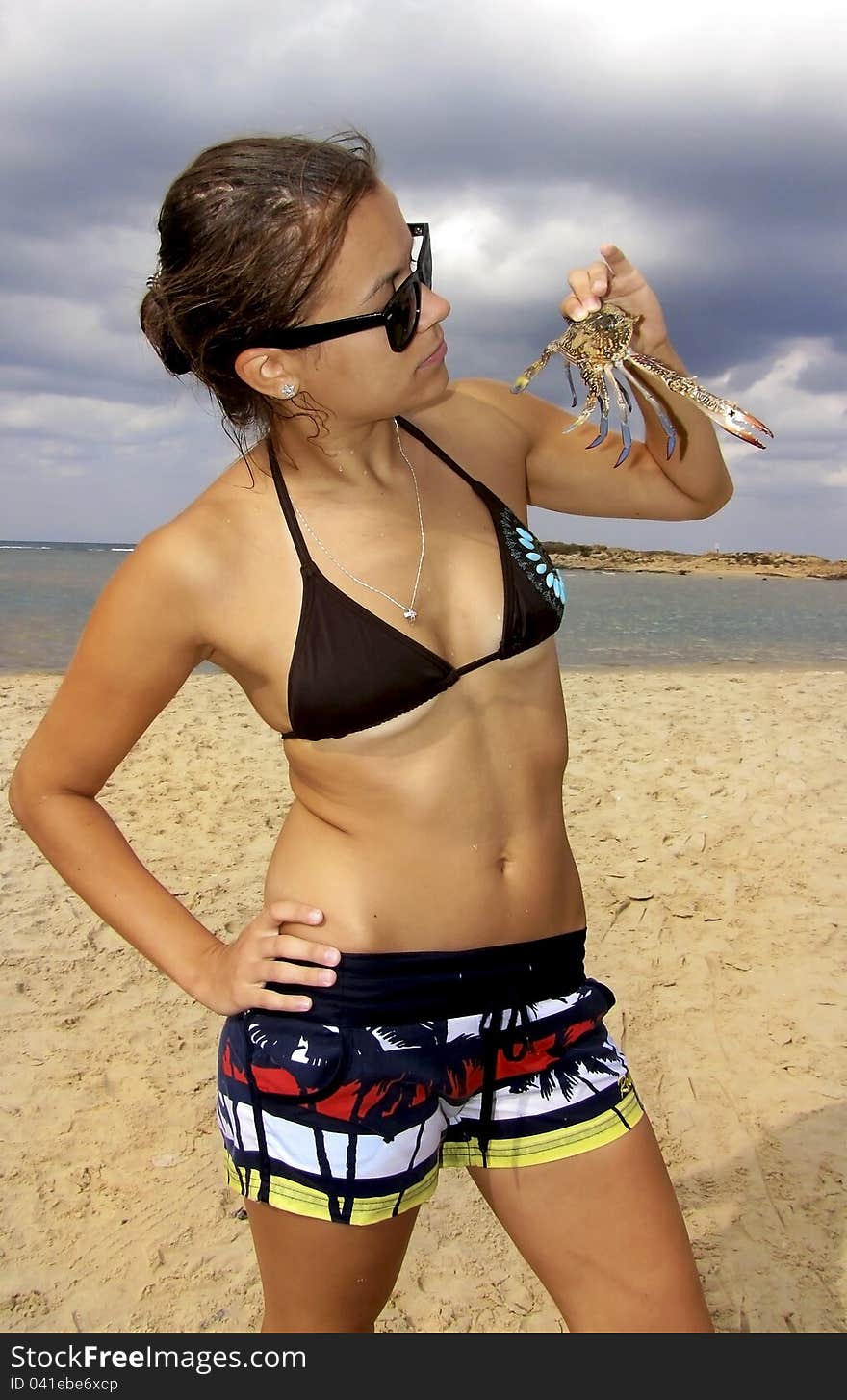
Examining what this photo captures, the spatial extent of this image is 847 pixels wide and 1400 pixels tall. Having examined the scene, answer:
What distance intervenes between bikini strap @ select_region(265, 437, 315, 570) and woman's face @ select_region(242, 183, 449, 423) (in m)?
0.17

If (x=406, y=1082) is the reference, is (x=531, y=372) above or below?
above

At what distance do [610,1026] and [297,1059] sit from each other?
10.5 feet

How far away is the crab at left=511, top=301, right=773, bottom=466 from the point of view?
7.03 ft

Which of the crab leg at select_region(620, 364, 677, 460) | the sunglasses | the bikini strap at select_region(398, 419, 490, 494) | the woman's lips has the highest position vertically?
the sunglasses

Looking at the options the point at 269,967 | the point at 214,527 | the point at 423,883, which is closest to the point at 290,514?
the point at 214,527

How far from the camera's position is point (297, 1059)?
190 cm

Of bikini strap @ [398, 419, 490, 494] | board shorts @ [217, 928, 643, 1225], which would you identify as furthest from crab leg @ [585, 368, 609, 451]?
board shorts @ [217, 928, 643, 1225]

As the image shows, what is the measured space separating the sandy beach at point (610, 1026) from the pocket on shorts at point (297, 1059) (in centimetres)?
174

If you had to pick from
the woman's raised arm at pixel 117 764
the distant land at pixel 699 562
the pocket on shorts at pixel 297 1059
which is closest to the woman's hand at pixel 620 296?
the woman's raised arm at pixel 117 764

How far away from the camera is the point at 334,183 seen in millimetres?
1901

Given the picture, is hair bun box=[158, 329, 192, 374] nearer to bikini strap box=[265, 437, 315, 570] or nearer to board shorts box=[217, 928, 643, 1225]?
bikini strap box=[265, 437, 315, 570]

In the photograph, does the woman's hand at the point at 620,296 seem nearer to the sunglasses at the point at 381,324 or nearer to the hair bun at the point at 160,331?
the sunglasses at the point at 381,324

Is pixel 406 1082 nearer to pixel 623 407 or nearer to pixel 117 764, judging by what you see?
pixel 117 764

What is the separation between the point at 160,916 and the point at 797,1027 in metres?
3.59
